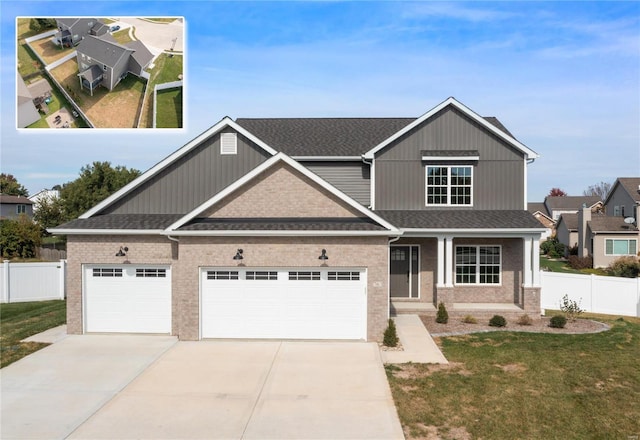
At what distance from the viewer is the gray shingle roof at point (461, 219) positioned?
769 inches

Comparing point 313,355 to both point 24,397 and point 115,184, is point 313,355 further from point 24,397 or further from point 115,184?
point 115,184

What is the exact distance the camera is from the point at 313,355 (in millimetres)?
14297

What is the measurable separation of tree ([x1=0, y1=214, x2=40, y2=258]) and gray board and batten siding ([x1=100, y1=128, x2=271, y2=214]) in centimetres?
2578

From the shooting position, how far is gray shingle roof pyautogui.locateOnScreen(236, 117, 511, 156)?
22.6 m

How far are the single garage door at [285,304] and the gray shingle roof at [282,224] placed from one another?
4.28ft

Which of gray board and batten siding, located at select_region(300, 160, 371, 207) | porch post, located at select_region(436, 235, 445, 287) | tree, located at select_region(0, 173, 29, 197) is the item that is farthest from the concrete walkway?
tree, located at select_region(0, 173, 29, 197)

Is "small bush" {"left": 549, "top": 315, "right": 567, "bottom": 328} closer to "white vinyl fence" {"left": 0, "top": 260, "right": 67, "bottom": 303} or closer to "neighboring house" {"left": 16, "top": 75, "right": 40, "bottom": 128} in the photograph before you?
"neighboring house" {"left": 16, "top": 75, "right": 40, "bottom": 128}

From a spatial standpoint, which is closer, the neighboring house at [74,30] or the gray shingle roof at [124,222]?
the neighboring house at [74,30]

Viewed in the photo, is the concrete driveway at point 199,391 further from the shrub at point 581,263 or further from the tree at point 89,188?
the tree at point 89,188

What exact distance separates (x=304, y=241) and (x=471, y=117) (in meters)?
9.71

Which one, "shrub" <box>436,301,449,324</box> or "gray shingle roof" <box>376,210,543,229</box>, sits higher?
"gray shingle roof" <box>376,210,543,229</box>

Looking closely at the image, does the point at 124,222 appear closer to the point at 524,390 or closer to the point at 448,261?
the point at 448,261

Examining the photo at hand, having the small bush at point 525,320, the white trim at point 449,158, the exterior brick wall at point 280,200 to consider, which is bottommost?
the small bush at point 525,320

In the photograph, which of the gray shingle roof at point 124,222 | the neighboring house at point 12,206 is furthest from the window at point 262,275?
the neighboring house at point 12,206
